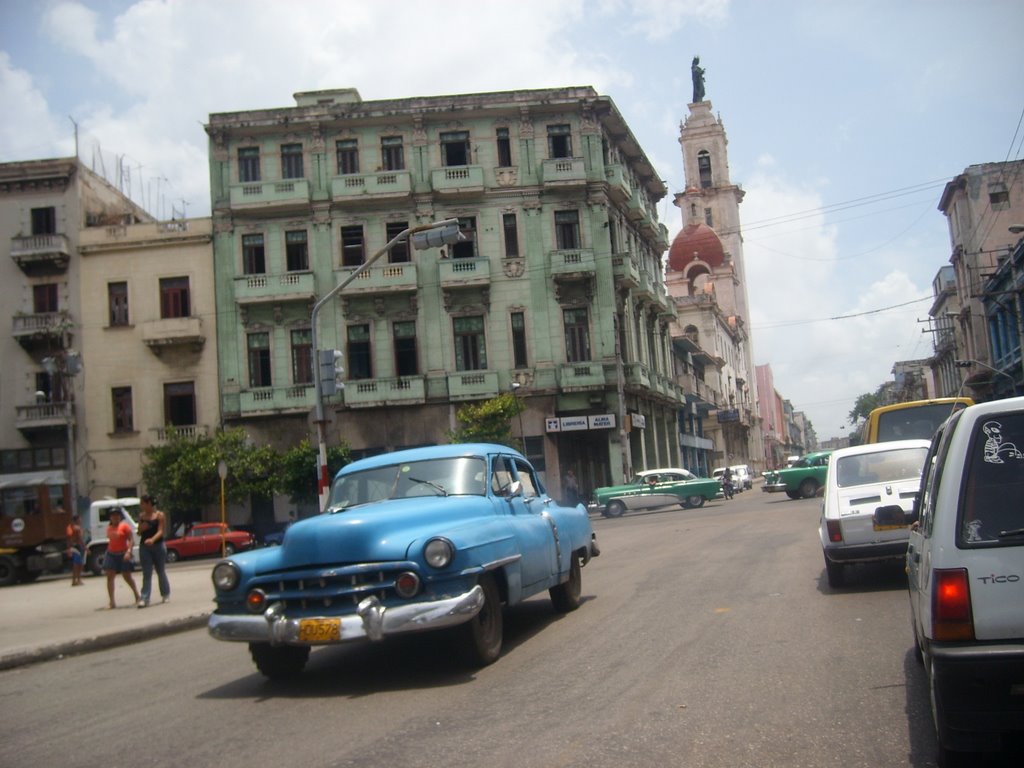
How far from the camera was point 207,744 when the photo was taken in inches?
243

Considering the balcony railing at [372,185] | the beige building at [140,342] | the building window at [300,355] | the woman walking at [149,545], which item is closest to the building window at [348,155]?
Result: the balcony railing at [372,185]

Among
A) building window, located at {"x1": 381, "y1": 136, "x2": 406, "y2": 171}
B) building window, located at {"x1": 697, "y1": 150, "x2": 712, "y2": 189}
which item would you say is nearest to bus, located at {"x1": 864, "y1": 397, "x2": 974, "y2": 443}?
building window, located at {"x1": 381, "y1": 136, "x2": 406, "y2": 171}

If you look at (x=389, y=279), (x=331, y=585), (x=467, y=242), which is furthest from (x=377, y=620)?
(x=467, y=242)

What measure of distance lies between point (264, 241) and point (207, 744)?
36775 millimetres

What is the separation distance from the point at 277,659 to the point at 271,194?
1373 inches

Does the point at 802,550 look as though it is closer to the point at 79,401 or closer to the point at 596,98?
the point at 596,98

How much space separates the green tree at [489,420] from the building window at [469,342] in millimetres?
2841

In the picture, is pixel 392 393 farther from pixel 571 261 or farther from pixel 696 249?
pixel 696 249

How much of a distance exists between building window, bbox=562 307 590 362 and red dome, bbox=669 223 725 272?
50261 mm

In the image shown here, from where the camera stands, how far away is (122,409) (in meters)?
41.6

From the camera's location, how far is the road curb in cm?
1051

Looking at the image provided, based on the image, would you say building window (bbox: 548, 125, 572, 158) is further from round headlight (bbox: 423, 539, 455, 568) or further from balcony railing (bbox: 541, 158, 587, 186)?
round headlight (bbox: 423, 539, 455, 568)

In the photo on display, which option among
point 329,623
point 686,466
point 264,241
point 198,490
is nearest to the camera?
point 329,623

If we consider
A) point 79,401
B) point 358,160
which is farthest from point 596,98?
point 79,401
